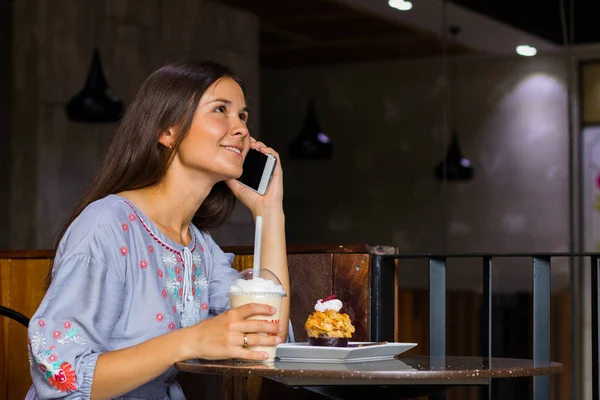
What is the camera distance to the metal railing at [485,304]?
7.75ft

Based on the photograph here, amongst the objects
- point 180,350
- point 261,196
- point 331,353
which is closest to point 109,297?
point 180,350

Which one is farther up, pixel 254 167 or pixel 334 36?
pixel 334 36

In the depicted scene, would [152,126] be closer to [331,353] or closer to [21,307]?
[331,353]

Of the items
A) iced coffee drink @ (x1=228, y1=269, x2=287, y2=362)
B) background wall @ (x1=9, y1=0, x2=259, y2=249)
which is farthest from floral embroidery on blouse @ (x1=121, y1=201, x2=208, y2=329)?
background wall @ (x1=9, y1=0, x2=259, y2=249)

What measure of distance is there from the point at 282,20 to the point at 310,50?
11.1 inches

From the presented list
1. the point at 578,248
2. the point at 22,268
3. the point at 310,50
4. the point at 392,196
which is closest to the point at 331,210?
the point at 392,196

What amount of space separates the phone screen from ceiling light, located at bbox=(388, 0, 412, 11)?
3.80m

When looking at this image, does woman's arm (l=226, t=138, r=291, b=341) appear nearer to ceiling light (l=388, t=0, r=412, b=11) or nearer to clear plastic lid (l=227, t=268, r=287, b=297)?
clear plastic lid (l=227, t=268, r=287, b=297)

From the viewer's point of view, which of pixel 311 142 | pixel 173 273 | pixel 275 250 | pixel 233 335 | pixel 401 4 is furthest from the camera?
pixel 311 142

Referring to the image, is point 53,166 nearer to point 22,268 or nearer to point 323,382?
point 22,268

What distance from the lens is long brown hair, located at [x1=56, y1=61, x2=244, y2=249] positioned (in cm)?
213

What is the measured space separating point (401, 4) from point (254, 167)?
3.83 m

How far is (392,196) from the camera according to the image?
20.0ft

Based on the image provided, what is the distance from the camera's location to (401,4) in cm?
605
